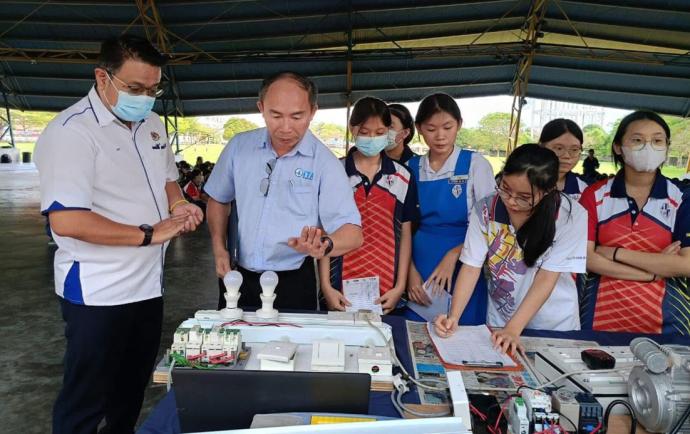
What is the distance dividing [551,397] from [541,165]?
68 centimetres

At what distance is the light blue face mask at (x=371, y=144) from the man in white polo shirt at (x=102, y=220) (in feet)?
2.16

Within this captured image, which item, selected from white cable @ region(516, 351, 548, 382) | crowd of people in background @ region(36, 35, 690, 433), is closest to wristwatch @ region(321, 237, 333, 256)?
crowd of people in background @ region(36, 35, 690, 433)

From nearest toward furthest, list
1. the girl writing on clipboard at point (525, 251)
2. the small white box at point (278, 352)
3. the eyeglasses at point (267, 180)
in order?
the small white box at point (278, 352)
the girl writing on clipboard at point (525, 251)
the eyeglasses at point (267, 180)

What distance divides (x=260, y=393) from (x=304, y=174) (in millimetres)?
969

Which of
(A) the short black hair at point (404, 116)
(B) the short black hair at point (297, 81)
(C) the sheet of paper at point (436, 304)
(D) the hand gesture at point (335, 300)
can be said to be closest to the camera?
(B) the short black hair at point (297, 81)

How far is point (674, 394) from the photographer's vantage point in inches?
35.6

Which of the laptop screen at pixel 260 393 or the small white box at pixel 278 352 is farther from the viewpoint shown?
the small white box at pixel 278 352

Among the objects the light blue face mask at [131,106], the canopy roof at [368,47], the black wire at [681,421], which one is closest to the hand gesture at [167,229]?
the light blue face mask at [131,106]

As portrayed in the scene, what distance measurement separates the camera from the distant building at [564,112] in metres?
12.2

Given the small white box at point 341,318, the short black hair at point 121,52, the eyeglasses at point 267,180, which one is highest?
the short black hair at point 121,52

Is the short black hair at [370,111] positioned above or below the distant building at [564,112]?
below

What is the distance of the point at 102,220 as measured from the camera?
139cm

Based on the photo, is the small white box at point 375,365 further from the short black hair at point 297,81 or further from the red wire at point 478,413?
the short black hair at point 297,81

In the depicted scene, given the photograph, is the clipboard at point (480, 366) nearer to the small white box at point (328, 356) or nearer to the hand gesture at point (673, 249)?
the small white box at point (328, 356)
